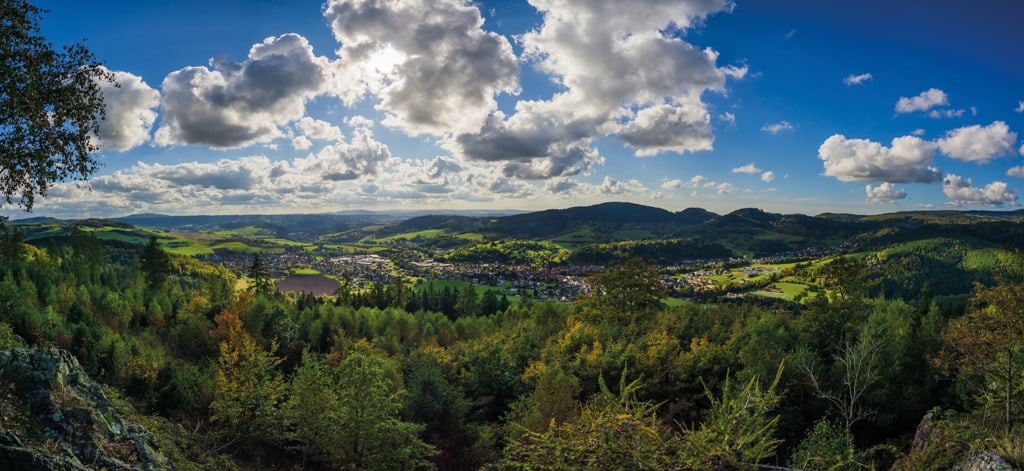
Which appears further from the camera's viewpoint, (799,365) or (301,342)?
(301,342)

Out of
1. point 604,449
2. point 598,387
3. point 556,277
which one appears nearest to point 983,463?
point 604,449

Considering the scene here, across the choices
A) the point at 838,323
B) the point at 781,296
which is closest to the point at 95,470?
the point at 838,323

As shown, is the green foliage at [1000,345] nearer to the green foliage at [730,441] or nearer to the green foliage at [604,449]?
the green foliage at [730,441]

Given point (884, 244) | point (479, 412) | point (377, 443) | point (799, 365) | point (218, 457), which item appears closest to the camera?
point (377, 443)

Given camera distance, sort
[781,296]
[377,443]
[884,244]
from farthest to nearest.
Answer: [884,244] < [781,296] < [377,443]

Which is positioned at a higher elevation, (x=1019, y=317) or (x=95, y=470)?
(x=1019, y=317)

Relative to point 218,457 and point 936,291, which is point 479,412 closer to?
point 218,457

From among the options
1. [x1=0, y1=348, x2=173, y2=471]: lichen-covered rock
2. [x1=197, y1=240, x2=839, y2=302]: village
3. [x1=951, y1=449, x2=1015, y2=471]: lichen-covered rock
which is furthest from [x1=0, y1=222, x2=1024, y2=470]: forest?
[x1=197, y1=240, x2=839, y2=302]: village

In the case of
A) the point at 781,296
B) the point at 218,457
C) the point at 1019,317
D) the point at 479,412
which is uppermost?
the point at 1019,317

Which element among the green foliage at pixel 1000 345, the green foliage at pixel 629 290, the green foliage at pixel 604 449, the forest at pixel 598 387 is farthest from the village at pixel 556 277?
the green foliage at pixel 604 449
